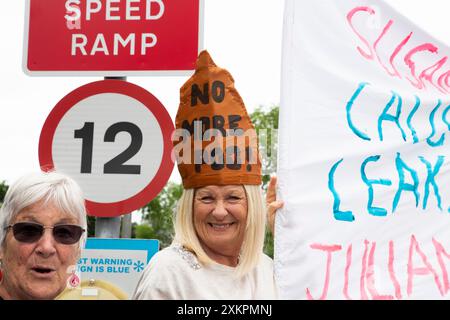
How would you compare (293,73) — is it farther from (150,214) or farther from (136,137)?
(150,214)

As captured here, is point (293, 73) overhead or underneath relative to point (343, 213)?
overhead

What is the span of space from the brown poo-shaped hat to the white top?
35cm

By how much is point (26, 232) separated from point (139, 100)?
1108 mm

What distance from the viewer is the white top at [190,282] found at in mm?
2770

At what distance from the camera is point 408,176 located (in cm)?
313

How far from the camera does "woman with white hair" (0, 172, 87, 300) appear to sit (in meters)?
2.71

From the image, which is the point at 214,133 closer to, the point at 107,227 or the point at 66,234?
the point at 66,234

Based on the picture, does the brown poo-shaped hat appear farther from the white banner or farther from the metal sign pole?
the metal sign pole

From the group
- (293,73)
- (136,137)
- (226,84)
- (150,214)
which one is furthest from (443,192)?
(150,214)

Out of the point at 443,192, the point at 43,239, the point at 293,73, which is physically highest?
the point at 293,73

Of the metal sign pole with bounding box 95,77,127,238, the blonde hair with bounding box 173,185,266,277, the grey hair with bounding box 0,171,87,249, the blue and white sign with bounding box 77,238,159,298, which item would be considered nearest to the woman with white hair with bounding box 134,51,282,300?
the blonde hair with bounding box 173,185,266,277

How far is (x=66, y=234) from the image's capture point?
2.80 meters
